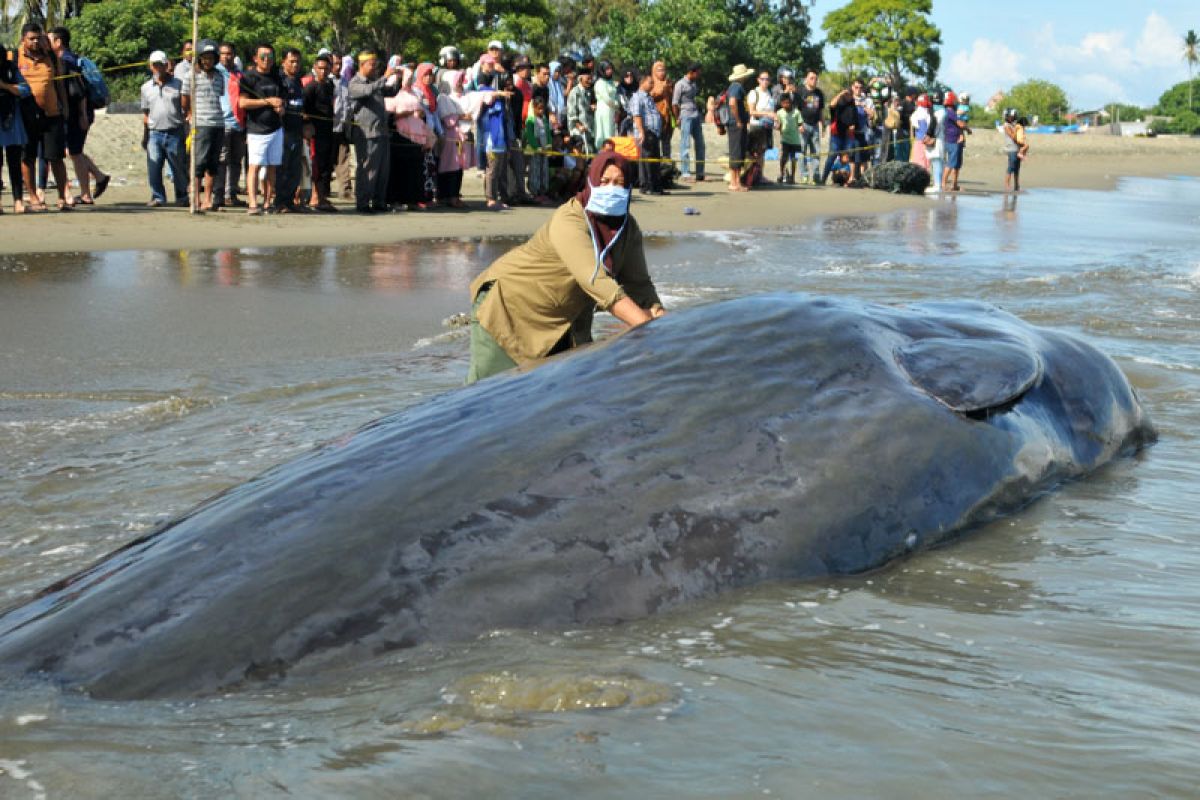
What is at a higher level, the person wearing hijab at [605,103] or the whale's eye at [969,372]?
the person wearing hijab at [605,103]

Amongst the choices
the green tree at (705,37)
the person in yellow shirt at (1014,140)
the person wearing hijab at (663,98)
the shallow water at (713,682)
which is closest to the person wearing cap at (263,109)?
the person wearing hijab at (663,98)

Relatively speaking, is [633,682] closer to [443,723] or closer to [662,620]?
[662,620]

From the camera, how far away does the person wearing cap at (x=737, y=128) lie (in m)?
24.6

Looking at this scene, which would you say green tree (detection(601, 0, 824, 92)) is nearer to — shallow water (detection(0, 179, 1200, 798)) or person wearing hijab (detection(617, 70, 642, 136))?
person wearing hijab (detection(617, 70, 642, 136))

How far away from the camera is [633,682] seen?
9.14ft

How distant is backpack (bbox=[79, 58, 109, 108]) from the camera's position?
16.2 m

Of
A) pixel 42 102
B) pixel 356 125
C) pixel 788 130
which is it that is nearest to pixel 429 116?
pixel 356 125

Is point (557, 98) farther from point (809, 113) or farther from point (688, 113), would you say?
point (809, 113)

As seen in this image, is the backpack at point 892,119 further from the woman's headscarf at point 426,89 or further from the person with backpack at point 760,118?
the woman's headscarf at point 426,89

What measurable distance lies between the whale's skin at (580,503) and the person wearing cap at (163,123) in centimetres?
1392

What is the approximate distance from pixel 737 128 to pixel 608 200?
2011 cm

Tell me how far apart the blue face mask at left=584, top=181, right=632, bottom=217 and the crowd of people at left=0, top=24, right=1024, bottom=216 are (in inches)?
315

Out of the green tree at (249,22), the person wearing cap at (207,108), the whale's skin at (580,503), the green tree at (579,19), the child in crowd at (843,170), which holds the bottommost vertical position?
the whale's skin at (580,503)

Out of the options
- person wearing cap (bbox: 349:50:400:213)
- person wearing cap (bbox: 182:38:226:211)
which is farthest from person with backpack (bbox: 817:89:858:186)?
person wearing cap (bbox: 182:38:226:211)
